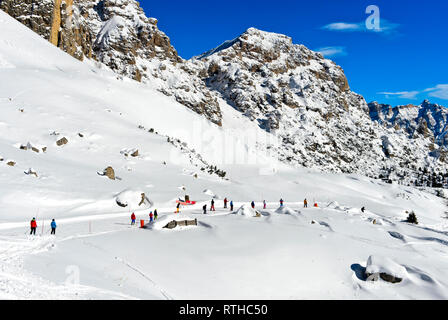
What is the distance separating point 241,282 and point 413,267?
880cm

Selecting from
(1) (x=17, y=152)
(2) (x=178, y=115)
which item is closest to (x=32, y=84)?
(1) (x=17, y=152)

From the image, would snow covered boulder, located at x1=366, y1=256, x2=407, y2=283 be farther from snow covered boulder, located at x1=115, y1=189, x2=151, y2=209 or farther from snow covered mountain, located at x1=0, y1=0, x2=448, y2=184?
snow covered mountain, located at x1=0, y1=0, x2=448, y2=184

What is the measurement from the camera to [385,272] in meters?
14.1

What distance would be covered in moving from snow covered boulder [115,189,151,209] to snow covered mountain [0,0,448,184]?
67.3 meters

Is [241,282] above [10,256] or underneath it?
underneath

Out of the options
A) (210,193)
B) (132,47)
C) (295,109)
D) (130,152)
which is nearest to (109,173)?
(130,152)

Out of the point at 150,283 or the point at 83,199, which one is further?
the point at 83,199

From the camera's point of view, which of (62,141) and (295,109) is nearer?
(62,141)

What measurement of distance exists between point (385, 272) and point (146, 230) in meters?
13.2

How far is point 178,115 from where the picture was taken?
72312 millimetres

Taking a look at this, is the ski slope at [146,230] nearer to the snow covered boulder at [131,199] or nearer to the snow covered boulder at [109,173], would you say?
the snow covered boulder at [131,199]

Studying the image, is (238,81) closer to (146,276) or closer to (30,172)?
(30,172)
